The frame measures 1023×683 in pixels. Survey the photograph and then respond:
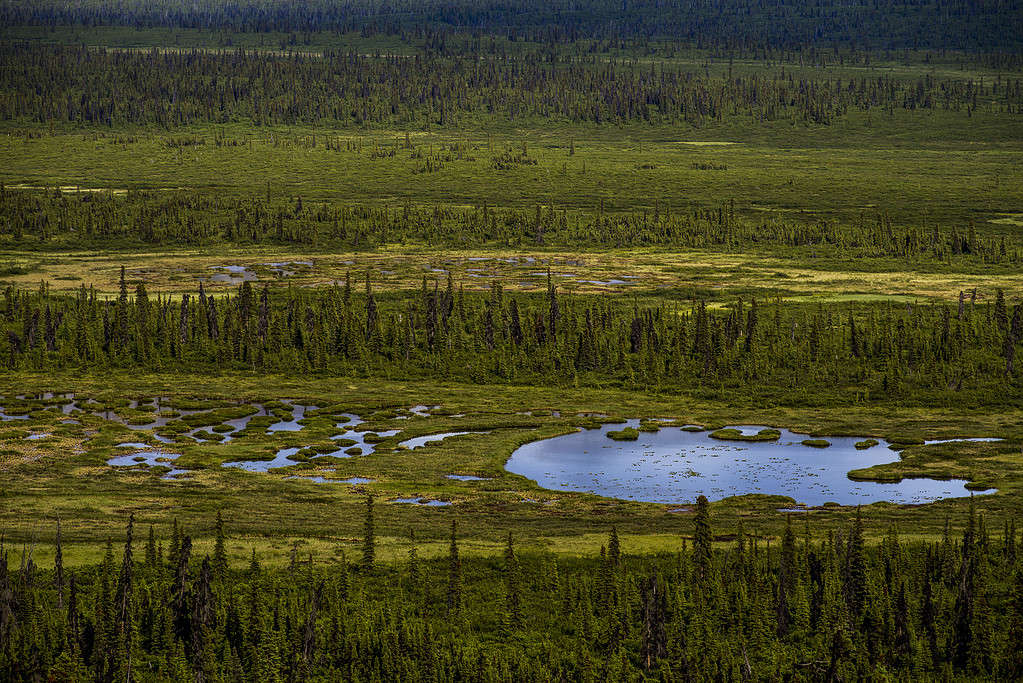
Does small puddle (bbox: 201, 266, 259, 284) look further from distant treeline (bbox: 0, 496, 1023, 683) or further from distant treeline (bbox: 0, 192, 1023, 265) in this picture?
distant treeline (bbox: 0, 496, 1023, 683)

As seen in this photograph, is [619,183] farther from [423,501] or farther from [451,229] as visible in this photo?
[423,501]

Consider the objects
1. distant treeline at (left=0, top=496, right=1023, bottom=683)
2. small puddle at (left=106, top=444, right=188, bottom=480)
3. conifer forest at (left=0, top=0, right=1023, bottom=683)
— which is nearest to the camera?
distant treeline at (left=0, top=496, right=1023, bottom=683)

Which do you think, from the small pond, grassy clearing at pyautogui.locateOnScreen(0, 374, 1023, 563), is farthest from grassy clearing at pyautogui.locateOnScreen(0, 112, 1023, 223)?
the small pond

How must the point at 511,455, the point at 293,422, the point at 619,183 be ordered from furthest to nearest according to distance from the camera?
the point at 619,183 → the point at 293,422 → the point at 511,455

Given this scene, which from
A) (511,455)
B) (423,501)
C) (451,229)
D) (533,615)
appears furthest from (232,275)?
(533,615)

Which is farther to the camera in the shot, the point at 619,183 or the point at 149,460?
the point at 619,183

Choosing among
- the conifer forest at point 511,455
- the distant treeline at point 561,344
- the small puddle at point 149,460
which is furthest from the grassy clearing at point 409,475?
the distant treeline at point 561,344
